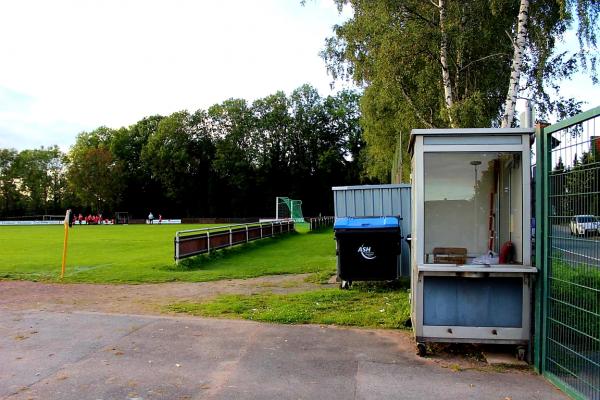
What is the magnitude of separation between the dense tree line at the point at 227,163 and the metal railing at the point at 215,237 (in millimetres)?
53613

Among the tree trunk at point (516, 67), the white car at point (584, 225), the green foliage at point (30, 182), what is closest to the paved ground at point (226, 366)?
the white car at point (584, 225)

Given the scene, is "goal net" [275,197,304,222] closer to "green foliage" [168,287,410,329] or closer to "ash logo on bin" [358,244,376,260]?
"ash logo on bin" [358,244,376,260]

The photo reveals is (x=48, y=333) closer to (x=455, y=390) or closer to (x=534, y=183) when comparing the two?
(x=455, y=390)

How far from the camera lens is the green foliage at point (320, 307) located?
24.8 feet

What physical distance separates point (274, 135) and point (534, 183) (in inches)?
3059

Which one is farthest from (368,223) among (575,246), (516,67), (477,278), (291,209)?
(291,209)

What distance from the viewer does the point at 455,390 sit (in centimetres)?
478

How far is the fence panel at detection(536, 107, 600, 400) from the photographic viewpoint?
13.9 ft

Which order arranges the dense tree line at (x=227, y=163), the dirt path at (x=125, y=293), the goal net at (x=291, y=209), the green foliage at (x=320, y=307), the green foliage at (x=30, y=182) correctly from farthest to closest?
1. the green foliage at (x=30, y=182)
2. the dense tree line at (x=227, y=163)
3. the goal net at (x=291, y=209)
4. the dirt path at (x=125, y=293)
5. the green foliage at (x=320, y=307)

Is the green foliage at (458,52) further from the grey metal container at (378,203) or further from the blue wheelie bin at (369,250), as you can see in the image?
the blue wheelie bin at (369,250)

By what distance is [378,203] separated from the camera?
1166 cm

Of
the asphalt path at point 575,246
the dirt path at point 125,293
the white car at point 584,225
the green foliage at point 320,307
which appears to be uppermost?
the white car at point 584,225

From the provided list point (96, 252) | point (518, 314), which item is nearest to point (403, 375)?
point (518, 314)

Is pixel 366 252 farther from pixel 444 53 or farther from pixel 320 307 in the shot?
pixel 444 53
